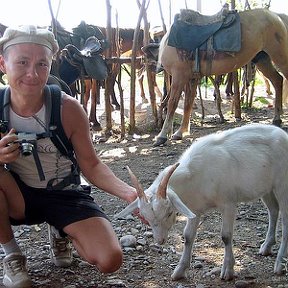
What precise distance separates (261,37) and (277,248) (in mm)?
5464

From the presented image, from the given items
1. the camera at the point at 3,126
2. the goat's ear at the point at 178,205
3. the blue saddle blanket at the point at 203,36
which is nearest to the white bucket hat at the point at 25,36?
the camera at the point at 3,126

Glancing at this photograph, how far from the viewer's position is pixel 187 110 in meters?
8.67

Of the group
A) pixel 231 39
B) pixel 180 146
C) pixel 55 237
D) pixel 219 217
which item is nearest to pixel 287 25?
pixel 231 39

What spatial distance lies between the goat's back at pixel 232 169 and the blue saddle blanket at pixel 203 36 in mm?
4630

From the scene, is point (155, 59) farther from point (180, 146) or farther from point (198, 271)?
point (198, 271)

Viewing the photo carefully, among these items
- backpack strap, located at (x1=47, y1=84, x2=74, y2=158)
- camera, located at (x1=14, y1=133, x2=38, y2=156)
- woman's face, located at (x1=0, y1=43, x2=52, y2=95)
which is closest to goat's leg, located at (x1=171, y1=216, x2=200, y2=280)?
backpack strap, located at (x1=47, y1=84, x2=74, y2=158)

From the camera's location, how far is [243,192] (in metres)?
3.44

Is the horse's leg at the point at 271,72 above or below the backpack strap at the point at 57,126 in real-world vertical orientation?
below

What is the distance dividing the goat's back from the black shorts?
569 millimetres

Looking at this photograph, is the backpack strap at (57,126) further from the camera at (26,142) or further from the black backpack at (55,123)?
the camera at (26,142)

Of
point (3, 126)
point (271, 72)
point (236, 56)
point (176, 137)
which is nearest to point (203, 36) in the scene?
point (236, 56)

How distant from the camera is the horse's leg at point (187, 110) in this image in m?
8.43

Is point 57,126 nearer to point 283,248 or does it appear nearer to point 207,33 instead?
point 283,248

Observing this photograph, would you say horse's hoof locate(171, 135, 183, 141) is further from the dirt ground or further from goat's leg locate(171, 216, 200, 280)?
goat's leg locate(171, 216, 200, 280)
